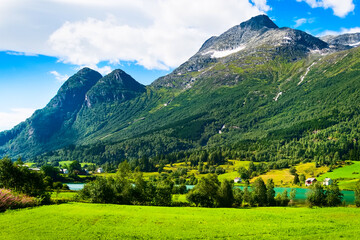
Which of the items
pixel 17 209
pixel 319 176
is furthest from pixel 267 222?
pixel 319 176

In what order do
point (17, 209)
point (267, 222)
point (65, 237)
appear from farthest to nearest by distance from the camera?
point (17, 209) → point (267, 222) → point (65, 237)

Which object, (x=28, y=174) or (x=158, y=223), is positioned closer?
(x=158, y=223)

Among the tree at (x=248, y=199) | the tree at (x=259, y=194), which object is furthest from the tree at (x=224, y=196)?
the tree at (x=259, y=194)

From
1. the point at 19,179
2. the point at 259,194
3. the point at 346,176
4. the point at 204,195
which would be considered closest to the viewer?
the point at 19,179

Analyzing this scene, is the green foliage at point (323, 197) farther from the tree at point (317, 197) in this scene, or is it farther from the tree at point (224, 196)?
the tree at point (224, 196)

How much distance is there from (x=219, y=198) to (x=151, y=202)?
84.3 feet

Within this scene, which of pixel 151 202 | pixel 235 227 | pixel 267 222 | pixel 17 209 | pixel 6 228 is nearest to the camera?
pixel 6 228

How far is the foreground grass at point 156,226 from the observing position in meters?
46.0

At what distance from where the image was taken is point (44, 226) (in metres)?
49.5

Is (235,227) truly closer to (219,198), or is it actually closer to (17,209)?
(219,198)

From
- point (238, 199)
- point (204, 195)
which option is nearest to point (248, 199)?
point (238, 199)

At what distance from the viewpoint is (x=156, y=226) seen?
52.7m

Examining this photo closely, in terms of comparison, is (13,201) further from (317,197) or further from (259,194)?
(317,197)

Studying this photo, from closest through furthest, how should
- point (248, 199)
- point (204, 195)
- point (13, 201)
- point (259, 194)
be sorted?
point (13, 201) → point (204, 195) → point (248, 199) → point (259, 194)
